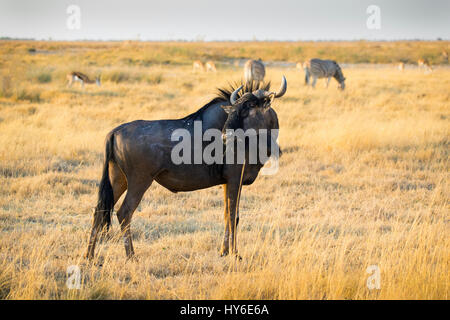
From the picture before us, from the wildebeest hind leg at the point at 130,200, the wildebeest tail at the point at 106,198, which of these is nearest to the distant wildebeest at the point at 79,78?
the wildebeest tail at the point at 106,198

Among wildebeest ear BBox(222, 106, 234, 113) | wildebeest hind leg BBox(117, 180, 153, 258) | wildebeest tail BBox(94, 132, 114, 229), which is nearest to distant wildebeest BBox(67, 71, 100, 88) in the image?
wildebeest tail BBox(94, 132, 114, 229)

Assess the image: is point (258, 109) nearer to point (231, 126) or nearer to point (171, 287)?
point (231, 126)

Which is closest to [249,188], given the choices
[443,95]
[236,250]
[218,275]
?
[236,250]

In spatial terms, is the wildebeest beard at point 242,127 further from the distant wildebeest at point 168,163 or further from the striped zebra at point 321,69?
the striped zebra at point 321,69

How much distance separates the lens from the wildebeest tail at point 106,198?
4.46 meters

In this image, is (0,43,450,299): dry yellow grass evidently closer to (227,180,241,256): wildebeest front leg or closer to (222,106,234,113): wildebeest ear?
(227,180,241,256): wildebeest front leg

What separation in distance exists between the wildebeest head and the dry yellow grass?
3.81 ft

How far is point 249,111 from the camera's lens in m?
4.50

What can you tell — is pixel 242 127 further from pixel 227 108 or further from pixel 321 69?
pixel 321 69

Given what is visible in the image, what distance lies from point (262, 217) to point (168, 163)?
2.17m

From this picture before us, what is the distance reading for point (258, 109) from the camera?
4535mm

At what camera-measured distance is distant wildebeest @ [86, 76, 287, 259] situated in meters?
4.36

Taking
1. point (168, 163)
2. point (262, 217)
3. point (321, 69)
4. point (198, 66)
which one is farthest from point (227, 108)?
point (198, 66)

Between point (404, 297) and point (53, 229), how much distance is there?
404 centimetres
